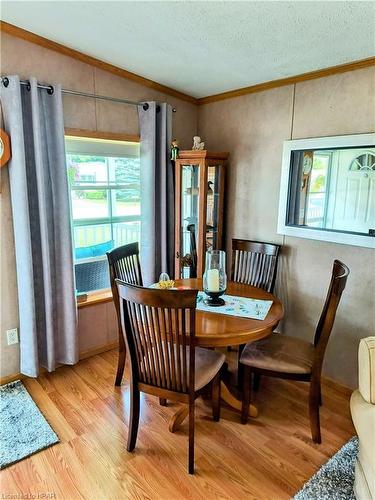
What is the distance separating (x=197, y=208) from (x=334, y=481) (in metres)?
2.23

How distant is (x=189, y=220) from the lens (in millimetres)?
3230

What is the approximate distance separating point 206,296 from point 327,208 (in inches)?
45.8

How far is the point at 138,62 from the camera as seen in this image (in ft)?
8.59

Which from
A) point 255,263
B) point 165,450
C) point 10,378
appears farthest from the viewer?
point 255,263

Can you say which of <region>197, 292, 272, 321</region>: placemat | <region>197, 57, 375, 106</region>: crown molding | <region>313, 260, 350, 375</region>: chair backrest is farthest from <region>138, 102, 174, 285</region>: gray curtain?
<region>313, 260, 350, 375</region>: chair backrest

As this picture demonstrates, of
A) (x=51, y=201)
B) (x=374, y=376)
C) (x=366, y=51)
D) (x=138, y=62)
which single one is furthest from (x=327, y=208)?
(x=51, y=201)

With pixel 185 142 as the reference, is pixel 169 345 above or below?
below

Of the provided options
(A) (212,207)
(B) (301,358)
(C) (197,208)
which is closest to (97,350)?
(C) (197,208)

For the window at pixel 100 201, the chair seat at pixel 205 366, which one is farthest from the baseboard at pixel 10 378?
the chair seat at pixel 205 366

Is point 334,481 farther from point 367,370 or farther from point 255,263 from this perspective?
point 255,263

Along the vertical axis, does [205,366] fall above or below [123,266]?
below

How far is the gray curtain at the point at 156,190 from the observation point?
3.01m

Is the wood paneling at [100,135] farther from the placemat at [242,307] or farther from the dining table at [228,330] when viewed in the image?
the dining table at [228,330]

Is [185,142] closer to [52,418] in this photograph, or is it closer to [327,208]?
[327,208]
